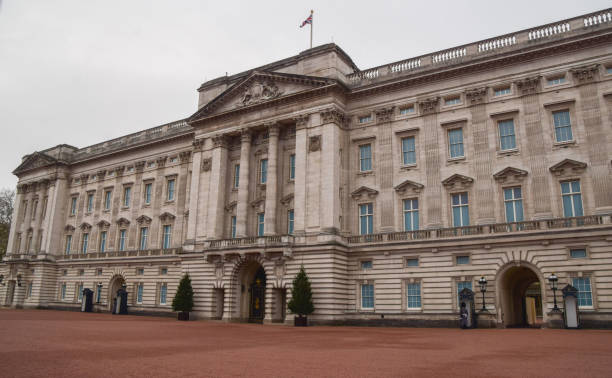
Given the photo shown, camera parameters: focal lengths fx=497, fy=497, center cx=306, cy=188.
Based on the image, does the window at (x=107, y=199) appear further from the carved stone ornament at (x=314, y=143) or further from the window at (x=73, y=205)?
the carved stone ornament at (x=314, y=143)

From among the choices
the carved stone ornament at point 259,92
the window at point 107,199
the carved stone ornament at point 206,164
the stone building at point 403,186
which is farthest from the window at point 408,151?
the window at point 107,199

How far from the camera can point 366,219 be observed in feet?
130

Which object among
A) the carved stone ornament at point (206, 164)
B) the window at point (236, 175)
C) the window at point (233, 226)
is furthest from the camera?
the carved stone ornament at point (206, 164)

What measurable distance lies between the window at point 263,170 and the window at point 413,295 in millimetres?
16138

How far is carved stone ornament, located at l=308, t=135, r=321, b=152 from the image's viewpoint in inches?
1606

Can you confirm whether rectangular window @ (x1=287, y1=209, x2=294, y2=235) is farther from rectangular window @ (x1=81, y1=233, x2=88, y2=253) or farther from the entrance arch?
rectangular window @ (x1=81, y1=233, x2=88, y2=253)

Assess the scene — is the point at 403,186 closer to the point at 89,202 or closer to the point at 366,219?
the point at 366,219

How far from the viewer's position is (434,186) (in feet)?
121

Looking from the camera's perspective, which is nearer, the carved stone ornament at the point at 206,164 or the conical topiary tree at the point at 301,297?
the conical topiary tree at the point at 301,297

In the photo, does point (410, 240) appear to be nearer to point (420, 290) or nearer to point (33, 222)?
point (420, 290)

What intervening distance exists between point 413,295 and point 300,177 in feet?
42.2

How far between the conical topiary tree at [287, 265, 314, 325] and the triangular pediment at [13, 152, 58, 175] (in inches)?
1748

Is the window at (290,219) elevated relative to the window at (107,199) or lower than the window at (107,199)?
lower

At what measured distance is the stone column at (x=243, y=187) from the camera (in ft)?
142
